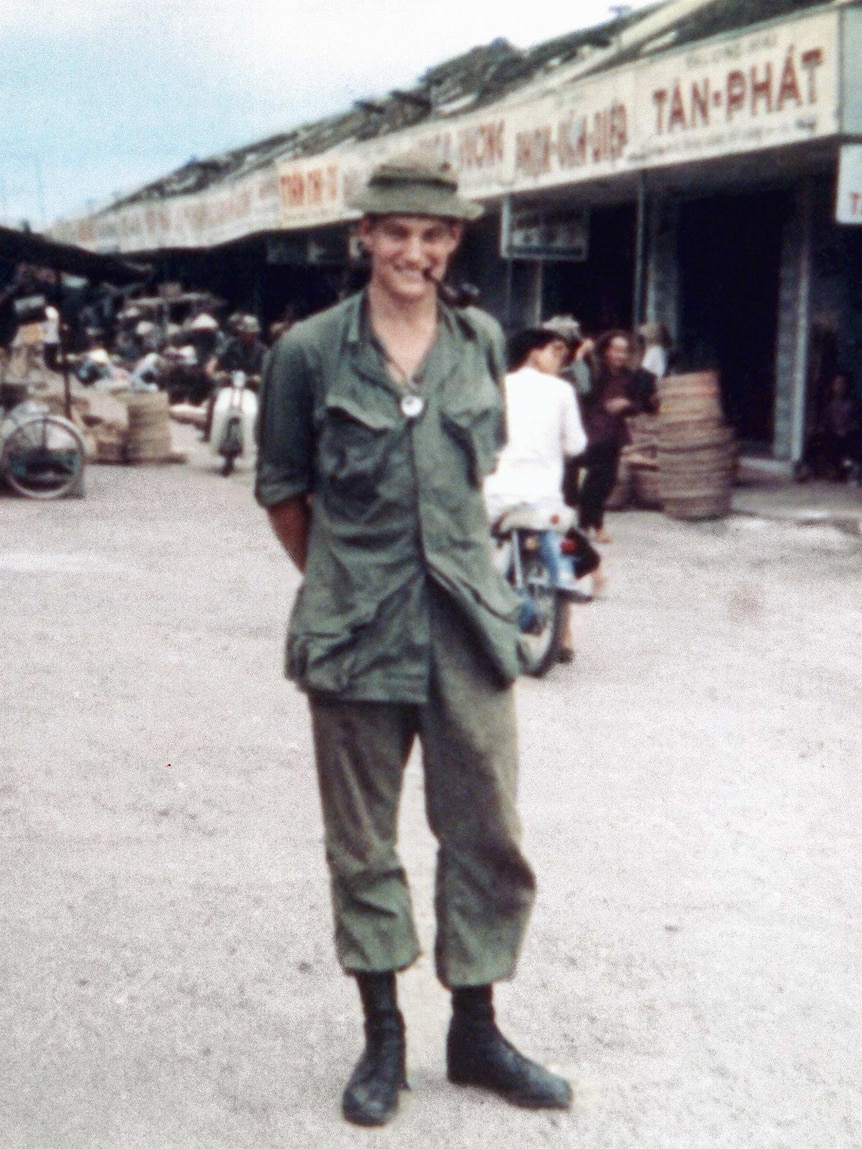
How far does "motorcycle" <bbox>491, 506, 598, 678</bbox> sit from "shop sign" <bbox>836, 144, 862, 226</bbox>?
15.5ft

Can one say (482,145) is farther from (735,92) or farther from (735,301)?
(735,92)

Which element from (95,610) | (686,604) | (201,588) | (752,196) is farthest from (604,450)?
(752,196)

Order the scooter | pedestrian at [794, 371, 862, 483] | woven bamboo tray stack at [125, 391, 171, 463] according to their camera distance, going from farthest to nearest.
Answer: woven bamboo tray stack at [125, 391, 171, 463]
pedestrian at [794, 371, 862, 483]
the scooter

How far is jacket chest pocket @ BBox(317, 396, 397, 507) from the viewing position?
12.3 ft

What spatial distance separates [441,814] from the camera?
12.8 ft

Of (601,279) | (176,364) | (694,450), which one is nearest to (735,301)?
(601,279)

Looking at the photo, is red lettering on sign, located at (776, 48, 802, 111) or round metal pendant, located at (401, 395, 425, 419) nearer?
round metal pendant, located at (401, 395, 425, 419)

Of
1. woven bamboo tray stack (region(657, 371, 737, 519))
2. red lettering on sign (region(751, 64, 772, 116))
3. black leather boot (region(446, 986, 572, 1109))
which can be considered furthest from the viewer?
woven bamboo tray stack (region(657, 371, 737, 519))

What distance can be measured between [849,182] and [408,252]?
9.52 metres

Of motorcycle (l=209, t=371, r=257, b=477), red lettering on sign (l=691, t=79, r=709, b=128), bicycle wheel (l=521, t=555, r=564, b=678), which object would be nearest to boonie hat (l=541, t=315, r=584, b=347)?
bicycle wheel (l=521, t=555, r=564, b=678)

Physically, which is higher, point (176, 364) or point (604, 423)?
point (604, 423)

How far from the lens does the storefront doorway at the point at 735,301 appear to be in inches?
810

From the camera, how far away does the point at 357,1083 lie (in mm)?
3873

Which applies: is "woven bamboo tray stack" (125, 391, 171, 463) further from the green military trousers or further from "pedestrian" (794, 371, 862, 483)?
the green military trousers
